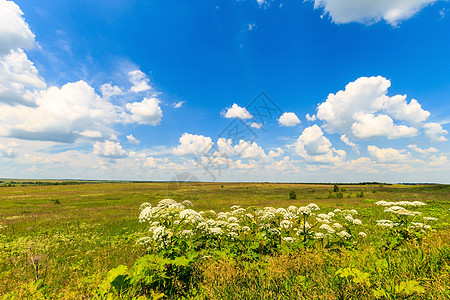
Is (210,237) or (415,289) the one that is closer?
(415,289)

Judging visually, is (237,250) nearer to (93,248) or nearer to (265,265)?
(265,265)

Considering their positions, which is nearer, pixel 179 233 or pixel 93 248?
pixel 179 233

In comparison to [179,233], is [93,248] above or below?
below

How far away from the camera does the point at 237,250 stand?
5223mm

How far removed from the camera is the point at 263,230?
5.61 m

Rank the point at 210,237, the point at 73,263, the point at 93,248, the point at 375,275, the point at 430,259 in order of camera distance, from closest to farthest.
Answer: the point at 375,275
the point at 430,259
the point at 210,237
the point at 73,263
the point at 93,248

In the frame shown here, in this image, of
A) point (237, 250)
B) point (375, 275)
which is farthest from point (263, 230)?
point (375, 275)

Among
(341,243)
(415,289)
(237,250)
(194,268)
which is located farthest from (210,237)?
(415,289)

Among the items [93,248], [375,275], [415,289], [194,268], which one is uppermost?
[415,289]

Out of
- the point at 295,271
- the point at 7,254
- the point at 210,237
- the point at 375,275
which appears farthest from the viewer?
the point at 7,254

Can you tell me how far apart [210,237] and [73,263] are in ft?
20.2

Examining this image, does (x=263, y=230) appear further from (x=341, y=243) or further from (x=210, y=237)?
(x=341, y=243)

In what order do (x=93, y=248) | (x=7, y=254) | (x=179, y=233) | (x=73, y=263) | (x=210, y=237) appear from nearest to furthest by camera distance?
(x=179, y=233) < (x=210, y=237) < (x=73, y=263) < (x=7, y=254) < (x=93, y=248)

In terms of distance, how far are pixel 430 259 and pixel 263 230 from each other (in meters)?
3.52
